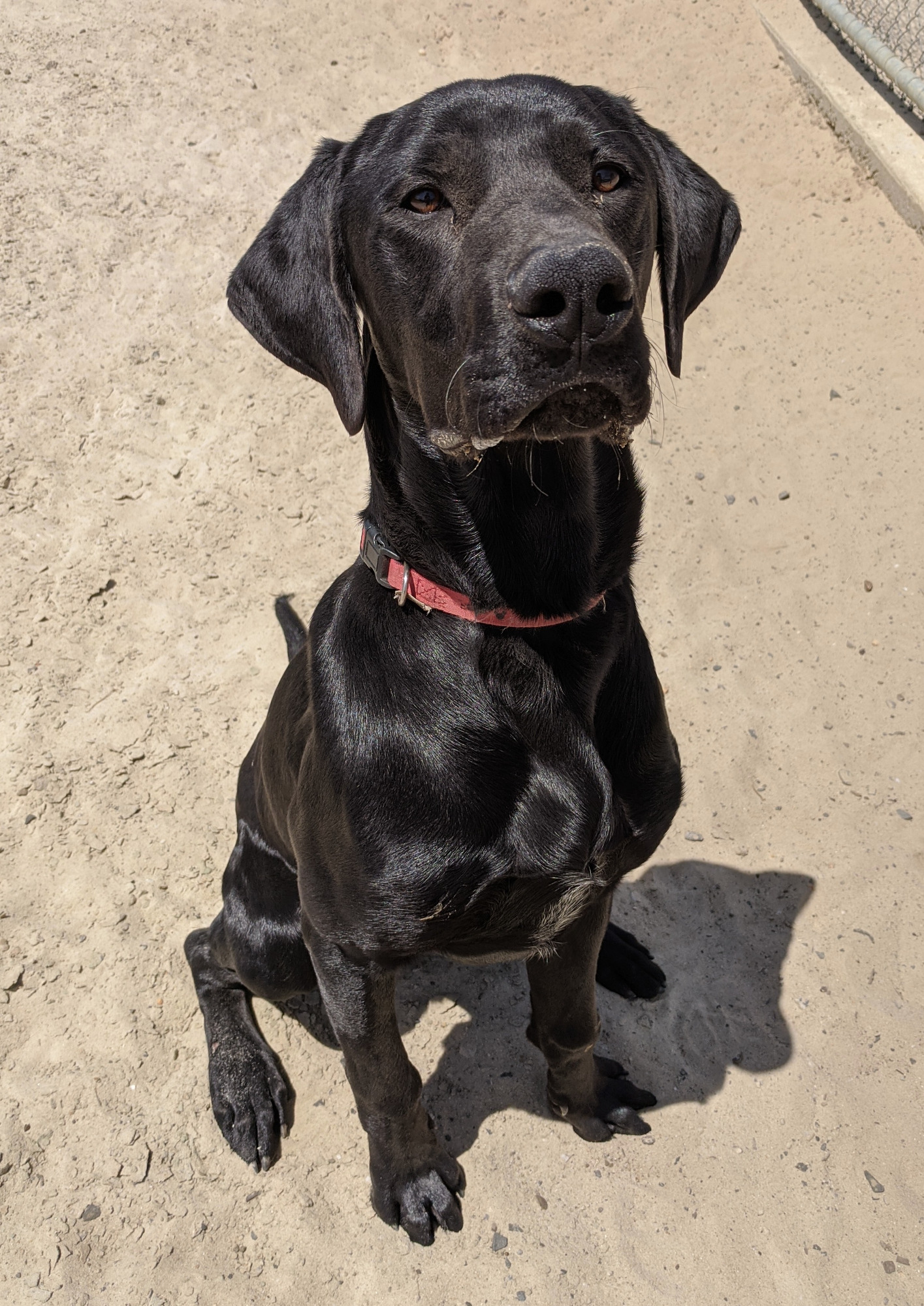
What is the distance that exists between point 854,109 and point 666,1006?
539 centimetres

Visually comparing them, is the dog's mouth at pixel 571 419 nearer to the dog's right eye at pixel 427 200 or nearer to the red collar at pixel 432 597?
the red collar at pixel 432 597

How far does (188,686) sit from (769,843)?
2515 mm

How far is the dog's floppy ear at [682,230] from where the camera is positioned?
2232 mm

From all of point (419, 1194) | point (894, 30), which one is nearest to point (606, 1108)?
point (419, 1194)

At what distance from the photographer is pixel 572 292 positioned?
5.16ft

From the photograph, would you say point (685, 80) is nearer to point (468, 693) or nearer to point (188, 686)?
point (188, 686)

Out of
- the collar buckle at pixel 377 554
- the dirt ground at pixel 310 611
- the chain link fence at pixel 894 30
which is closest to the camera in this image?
the collar buckle at pixel 377 554

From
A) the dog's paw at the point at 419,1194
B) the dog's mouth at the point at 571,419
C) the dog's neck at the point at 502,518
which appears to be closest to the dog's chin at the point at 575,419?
the dog's mouth at the point at 571,419

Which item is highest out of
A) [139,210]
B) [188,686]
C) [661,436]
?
[661,436]

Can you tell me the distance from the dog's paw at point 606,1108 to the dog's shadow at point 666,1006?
99 mm

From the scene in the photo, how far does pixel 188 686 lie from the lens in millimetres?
4312

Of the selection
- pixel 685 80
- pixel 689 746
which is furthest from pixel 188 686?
pixel 685 80

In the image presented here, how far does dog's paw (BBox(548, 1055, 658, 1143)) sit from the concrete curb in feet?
15.9

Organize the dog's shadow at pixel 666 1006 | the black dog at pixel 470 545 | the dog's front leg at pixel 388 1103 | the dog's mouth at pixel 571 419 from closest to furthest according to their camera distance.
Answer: the dog's mouth at pixel 571 419
the black dog at pixel 470 545
the dog's front leg at pixel 388 1103
the dog's shadow at pixel 666 1006
